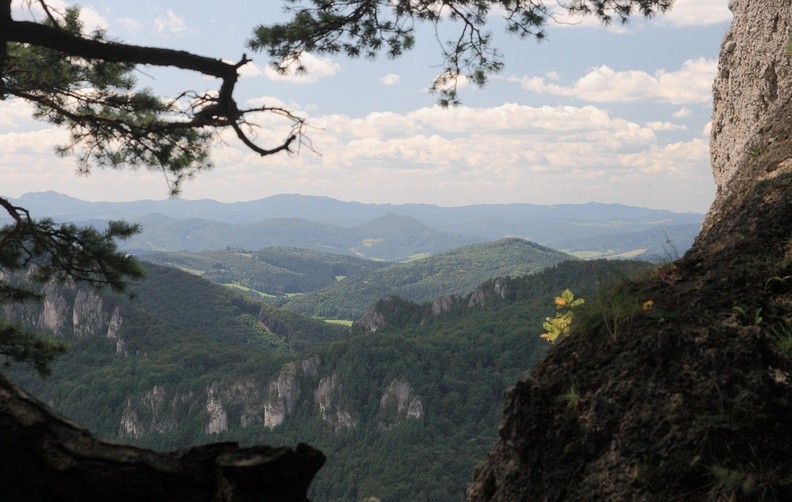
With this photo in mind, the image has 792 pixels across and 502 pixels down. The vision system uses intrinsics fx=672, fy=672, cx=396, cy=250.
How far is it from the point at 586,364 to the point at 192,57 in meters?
4.57

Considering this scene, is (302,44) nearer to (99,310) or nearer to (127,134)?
(127,134)

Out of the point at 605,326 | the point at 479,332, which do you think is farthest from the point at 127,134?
the point at 479,332

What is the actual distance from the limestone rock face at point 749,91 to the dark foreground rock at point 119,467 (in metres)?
4.81

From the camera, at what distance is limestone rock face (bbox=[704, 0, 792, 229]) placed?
20.5ft

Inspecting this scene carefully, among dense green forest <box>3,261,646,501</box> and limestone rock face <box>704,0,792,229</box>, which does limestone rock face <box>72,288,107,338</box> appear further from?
limestone rock face <box>704,0,792,229</box>

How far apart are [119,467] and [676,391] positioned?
2.54 metres

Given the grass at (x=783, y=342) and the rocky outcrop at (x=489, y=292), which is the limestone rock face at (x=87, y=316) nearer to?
the rocky outcrop at (x=489, y=292)

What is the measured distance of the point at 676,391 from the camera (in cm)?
331

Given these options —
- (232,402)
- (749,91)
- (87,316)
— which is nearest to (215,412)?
(232,402)

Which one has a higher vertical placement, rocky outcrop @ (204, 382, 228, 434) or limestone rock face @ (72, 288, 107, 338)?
limestone rock face @ (72, 288, 107, 338)

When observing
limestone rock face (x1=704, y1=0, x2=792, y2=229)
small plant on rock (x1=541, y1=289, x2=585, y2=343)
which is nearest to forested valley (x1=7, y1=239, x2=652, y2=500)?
limestone rock face (x1=704, y1=0, x2=792, y2=229)

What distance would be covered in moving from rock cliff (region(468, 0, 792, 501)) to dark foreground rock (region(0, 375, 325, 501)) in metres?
1.49

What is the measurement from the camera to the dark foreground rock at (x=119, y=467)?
2.29 m

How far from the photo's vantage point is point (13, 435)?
7.54 feet
